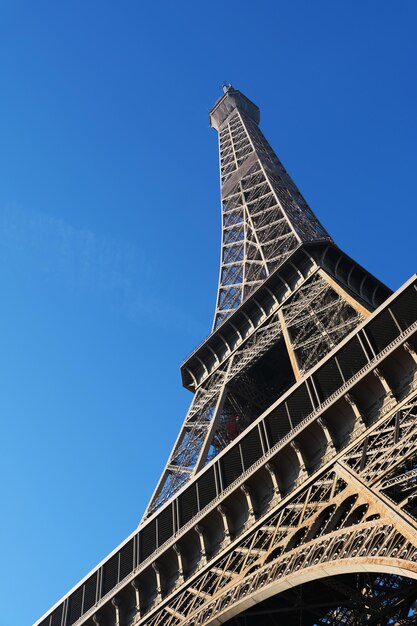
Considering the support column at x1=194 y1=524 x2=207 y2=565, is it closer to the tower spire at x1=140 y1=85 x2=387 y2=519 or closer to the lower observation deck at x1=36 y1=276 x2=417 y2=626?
the lower observation deck at x1=36 y1=276 x2=417 y2=626

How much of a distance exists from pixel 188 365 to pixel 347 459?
20769 mm

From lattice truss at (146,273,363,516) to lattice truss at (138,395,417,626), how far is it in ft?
26.8

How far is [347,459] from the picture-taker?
1738 centimetres

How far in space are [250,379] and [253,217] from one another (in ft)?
49.1

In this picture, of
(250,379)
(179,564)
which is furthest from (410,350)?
(250,379)

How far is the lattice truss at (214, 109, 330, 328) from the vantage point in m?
40.8

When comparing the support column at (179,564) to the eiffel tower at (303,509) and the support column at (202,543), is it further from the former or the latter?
the support column at (202,543)

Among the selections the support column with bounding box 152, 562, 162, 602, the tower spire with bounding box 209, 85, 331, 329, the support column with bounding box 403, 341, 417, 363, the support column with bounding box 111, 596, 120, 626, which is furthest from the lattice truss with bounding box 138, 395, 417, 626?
the tower spire with bounding box 209, 85, 331, 329

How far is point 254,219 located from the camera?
4641cm

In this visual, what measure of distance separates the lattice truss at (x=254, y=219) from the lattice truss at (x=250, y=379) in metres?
4.94

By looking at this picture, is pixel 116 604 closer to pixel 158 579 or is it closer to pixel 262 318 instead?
pixel 158 579

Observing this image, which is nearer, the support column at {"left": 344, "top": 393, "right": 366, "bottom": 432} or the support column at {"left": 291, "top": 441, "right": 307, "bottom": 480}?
the support column at {"left": 344, "top": 393, "right": 366, "bottom": 432}

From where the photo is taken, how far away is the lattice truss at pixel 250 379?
2834cm

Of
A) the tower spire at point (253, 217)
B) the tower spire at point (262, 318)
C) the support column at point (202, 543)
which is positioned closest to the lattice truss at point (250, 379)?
the tower spire at point (262, 318)
